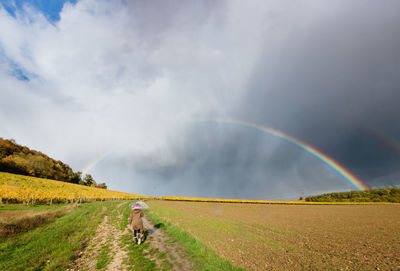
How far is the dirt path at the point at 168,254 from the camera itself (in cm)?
838

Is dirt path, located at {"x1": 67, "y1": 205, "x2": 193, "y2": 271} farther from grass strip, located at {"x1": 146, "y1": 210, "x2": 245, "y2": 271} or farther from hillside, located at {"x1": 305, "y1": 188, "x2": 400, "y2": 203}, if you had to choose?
hillside, located at {"x1": 305, "y1": 188, "x2": 400, "y2": 203}

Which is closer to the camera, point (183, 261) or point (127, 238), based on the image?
point (183, 261)

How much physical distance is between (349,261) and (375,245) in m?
6.77

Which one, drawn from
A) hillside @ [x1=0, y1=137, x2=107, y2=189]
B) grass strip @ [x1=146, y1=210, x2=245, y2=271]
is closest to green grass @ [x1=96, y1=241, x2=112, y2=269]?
grass strip @ [x1=146, y1=210, x2=245, y2=271]

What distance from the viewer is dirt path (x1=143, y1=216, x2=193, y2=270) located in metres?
8.38

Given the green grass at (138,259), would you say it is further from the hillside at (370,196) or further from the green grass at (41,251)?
the hillside at (370,196)

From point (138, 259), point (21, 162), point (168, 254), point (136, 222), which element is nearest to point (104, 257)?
point (138, 259)

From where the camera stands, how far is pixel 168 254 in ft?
32.7

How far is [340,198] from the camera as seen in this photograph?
12775 centimetres

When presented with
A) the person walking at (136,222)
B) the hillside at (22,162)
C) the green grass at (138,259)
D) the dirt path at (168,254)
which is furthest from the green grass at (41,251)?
the hillside at (22,162)

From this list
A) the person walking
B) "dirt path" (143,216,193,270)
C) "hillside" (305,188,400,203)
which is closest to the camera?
"dirt path" (143,216,193,270)

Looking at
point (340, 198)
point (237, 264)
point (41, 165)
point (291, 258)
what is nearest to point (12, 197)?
point (237, 264)

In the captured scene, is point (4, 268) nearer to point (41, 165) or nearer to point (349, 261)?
point (349, 261)

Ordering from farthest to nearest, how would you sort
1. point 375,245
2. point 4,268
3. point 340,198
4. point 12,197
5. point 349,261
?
point 340,198 < point 12,197 < point 375,245 < point 349,261 < point 4,268
